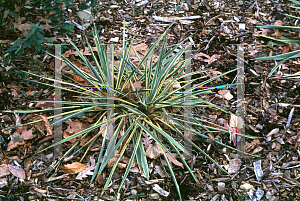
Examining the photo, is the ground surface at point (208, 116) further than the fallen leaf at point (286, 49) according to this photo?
No

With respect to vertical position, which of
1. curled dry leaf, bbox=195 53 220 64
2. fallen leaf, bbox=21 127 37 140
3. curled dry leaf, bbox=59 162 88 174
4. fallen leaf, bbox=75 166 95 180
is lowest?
fallen leaf, bbox=75 166 95 180

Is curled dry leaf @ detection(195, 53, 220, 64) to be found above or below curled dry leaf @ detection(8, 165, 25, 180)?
above

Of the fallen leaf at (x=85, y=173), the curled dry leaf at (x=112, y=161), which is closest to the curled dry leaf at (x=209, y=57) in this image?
the curled dry leaf at (x=112, y=161)

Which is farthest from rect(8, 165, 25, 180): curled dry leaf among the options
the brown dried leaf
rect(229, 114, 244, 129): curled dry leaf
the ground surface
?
rect(229, 114, 244, 129): curled dry leaf

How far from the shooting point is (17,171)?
5.98 feet

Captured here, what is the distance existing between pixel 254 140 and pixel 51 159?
5.02 feet

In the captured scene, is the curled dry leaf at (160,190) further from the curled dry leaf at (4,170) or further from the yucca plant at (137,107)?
the curled dry leaf at (4,170)

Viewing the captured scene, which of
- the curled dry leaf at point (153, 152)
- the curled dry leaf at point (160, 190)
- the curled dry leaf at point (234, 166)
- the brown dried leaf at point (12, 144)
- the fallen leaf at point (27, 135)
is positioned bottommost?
the curled dry leaf at point (160, 190)

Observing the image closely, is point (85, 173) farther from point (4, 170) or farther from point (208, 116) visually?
point (208, 116)

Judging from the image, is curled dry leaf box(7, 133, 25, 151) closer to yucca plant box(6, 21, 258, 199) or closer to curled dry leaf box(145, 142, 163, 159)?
yucca plant box(6, 21, 258, 199)

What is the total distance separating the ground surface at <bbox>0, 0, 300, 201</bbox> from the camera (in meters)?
1.77

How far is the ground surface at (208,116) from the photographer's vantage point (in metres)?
1.77

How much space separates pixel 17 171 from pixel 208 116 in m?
1.48

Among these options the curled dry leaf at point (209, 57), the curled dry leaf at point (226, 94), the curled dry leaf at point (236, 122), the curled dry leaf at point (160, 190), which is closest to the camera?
the curled dry leaf at point (160, 190)
